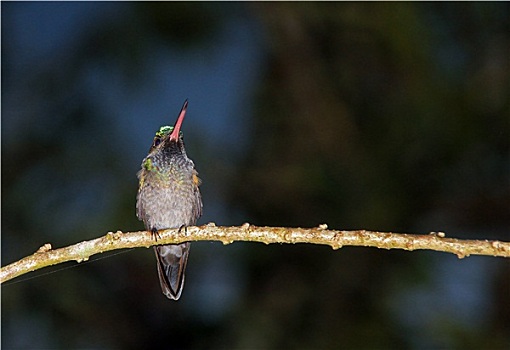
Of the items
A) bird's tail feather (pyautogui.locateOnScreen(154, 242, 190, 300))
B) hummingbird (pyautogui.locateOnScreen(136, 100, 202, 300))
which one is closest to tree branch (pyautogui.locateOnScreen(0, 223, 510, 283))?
bird's tail feather (pyautogui.locateOnScreen(154, 242, 190, 300))

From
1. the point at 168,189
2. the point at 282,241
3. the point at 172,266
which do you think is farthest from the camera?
the point at 168,189

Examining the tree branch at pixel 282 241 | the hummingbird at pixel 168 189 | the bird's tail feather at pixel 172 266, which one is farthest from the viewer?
the hummingbird at pixel 168 189

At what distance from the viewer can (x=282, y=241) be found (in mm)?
1222

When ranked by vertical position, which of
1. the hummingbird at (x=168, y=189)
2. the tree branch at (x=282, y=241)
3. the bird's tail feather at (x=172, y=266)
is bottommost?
the tree branch at (x=282, y=241)

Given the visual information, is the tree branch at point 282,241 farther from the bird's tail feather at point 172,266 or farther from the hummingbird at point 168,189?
the hummingbird at point 168,189

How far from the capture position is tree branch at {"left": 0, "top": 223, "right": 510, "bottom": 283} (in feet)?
3.72

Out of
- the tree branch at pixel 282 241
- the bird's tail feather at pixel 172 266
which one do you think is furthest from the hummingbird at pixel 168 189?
the tree branch at pixel 282 241

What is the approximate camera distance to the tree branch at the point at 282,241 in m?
1.13

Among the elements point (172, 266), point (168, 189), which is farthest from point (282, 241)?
point (168, 189)

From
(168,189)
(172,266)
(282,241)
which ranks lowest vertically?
(282,241)

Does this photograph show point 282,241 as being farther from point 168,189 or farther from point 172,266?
point 168,189

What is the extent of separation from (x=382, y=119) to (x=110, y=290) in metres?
1.97

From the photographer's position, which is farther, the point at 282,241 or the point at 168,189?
the point at 168,189

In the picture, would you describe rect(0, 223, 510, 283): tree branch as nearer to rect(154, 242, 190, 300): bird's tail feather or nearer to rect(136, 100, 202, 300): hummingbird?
rect(154, 242, 190, 300): bird's tail feather
